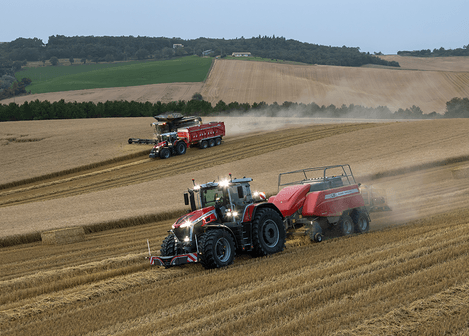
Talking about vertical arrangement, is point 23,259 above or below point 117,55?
below

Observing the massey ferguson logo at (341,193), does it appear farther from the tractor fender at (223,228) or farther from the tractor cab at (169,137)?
the tractor cab at (169,137)

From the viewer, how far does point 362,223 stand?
1444 centimetres

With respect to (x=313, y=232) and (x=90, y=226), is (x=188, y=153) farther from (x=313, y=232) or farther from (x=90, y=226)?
(x=313, y=232)

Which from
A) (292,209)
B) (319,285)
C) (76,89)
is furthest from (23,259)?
(76,89)

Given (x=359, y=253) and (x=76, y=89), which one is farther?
(x=76, y=89)

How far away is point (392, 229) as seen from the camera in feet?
46.0

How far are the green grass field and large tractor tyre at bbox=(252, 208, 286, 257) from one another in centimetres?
7129

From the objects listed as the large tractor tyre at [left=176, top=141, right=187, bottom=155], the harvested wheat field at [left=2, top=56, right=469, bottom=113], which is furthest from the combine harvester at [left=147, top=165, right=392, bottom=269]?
the harvested wheat field at [left=2, top=56, right=469, bottom=113]

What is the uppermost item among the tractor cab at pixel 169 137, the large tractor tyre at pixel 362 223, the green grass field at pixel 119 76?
the green grass field at pixel 119 76

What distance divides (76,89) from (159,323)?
8065cm

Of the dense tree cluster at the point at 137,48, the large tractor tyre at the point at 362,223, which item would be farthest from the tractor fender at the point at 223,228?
the dense tree cluster at the point at 137,48

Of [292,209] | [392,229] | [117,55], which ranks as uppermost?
[117,55]

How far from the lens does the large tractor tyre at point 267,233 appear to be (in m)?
11.3

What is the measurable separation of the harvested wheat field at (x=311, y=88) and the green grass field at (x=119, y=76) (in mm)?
4438
